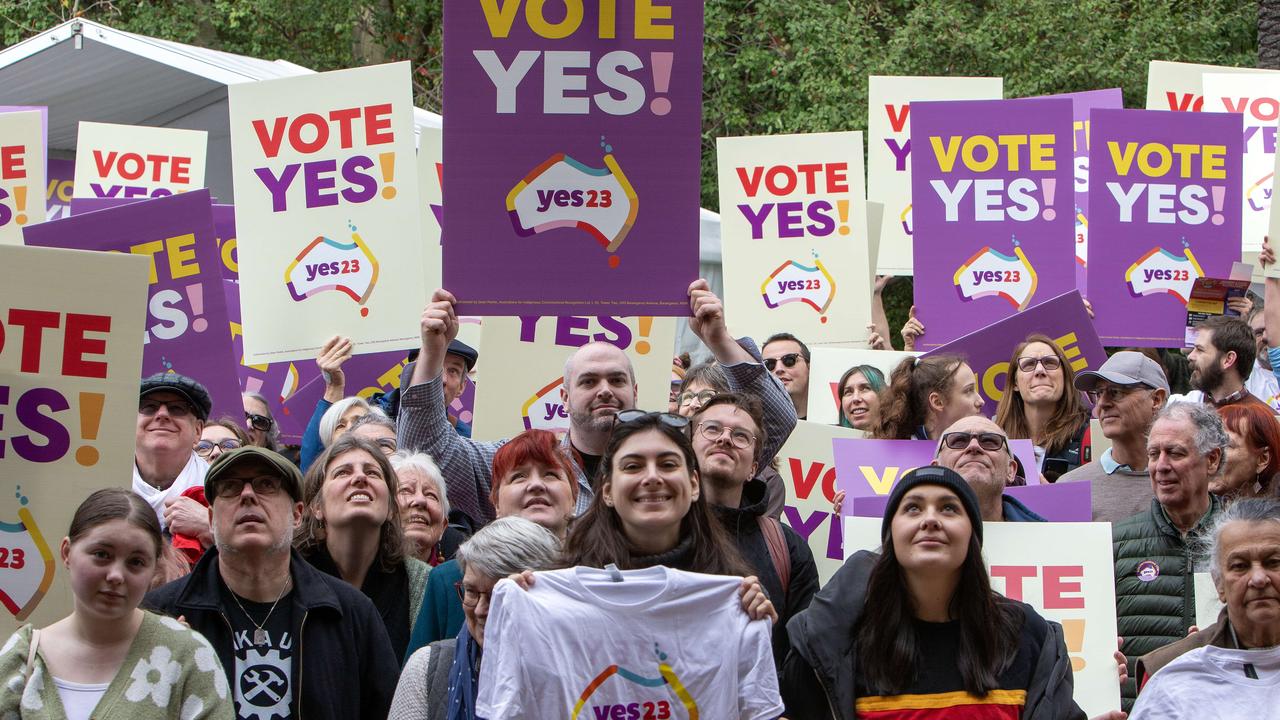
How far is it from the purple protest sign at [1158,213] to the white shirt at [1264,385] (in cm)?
39

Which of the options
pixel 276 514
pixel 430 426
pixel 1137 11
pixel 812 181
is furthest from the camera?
pixel 1137 11

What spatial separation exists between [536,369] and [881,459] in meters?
1.70

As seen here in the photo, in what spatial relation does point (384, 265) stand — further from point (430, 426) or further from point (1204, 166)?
point (1204, 166)

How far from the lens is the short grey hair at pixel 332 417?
6.65 m

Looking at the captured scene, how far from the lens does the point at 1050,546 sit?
16.6 feet

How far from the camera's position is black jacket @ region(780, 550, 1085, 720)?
4.20 metres

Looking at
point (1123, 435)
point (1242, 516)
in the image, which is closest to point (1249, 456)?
point (1123, 435)

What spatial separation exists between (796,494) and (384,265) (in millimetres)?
2028

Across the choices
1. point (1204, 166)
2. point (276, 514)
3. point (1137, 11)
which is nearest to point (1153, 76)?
point (1204, 166)

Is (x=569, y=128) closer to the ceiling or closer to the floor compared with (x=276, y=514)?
closer to the ceiling

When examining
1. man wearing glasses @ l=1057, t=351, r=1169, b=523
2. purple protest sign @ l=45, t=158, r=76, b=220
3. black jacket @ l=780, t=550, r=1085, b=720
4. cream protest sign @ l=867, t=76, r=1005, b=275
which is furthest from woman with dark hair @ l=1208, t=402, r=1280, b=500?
purple protest sign @ l=45, t=158, r=76, b=220

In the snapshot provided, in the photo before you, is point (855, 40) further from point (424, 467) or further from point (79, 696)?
point (79, 696)

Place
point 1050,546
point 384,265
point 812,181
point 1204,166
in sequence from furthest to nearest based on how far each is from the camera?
point 812,181
point 1204,166
point 384,265
point 1050,546

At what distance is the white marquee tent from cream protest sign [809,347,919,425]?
6210mm
